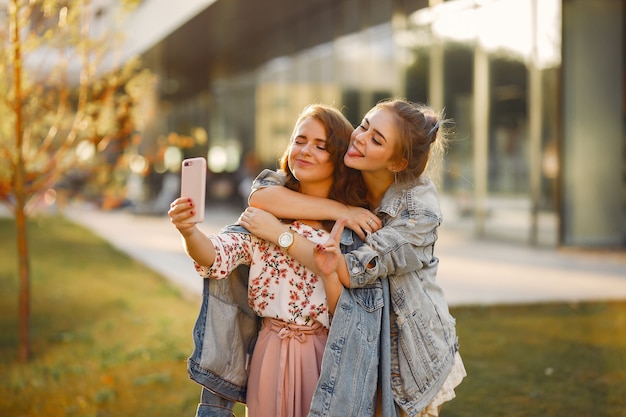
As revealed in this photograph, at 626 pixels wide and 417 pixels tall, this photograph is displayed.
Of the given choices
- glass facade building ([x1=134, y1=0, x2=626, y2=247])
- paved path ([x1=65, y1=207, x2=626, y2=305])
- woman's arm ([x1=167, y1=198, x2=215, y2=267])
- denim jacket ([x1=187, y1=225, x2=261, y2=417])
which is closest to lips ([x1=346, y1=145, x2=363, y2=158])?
denim jacket ([x1=187, y1=225, x2=261, y2=417])

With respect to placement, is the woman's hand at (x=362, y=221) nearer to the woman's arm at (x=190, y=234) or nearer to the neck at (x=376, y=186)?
the neck at (x=376, y=186)

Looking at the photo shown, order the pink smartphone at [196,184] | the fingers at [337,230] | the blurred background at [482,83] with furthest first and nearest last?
the blurred background at [482,83] → the fingers at [337,230] → the pink smartphone at [196,184]

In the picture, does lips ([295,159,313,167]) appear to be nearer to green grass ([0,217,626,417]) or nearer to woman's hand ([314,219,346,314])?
woman's hand ([314,219,346,314])

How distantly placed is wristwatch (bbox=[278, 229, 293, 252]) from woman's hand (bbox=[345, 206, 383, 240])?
202mm

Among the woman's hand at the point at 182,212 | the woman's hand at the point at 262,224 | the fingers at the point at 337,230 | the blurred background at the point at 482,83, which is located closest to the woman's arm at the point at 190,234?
the woman's hand at the point at 182,212

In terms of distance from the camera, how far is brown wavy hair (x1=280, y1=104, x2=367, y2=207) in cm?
285

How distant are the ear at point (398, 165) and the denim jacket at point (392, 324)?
75 millimetres

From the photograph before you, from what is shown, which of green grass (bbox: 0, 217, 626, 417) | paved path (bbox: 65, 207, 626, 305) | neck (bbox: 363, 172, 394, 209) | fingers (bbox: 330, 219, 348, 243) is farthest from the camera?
paved path (bbox: 65, 207, 626, 305)

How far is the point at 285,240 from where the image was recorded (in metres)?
2.75

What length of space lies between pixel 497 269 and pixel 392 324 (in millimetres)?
8081

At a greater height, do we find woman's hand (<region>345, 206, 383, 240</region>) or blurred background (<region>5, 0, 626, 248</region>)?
blurred background (<region>5, 0, 626, 248</region>)

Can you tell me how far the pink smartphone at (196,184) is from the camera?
255 cm

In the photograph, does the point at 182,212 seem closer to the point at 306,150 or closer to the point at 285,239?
the point at 285,239

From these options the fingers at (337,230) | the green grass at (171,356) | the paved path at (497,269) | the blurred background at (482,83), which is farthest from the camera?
the blurred background at (482,83)
